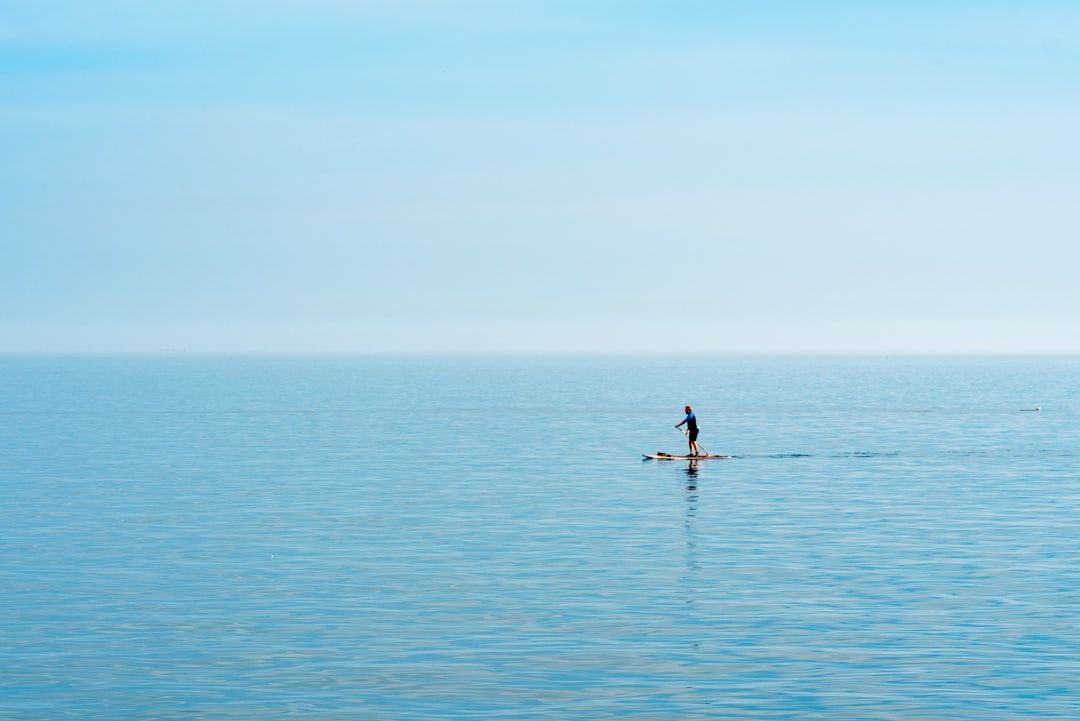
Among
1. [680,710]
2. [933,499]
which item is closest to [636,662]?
[680,710]

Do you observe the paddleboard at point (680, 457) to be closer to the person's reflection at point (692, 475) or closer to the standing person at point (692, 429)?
the person's reflection at point (692, 475)

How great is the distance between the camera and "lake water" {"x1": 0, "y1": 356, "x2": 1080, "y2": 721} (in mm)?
25266

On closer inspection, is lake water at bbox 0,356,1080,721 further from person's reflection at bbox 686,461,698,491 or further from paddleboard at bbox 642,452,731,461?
paddleboard at bbox 642,452,731,461

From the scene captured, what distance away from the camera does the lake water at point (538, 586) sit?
25.3m

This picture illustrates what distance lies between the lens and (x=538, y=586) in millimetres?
35375

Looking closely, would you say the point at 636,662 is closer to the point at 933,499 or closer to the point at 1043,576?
the point at 1043,576

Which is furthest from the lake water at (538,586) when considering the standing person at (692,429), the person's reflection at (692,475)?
the standing person at (692,429)

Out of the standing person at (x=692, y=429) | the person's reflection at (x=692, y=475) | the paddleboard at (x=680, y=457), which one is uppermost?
the standing person at (x=692, y=429)

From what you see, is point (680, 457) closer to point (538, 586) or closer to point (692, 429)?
point (692, 429)

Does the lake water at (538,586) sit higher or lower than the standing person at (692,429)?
lower

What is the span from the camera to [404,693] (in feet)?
82.7

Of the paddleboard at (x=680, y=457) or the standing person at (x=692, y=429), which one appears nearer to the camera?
the standing person at (x=692, y=429)

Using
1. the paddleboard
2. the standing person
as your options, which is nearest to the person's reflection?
the paddleboard

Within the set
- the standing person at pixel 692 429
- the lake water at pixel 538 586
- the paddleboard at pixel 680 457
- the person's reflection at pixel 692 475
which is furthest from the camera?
the paddleboard at pixel 680 457
